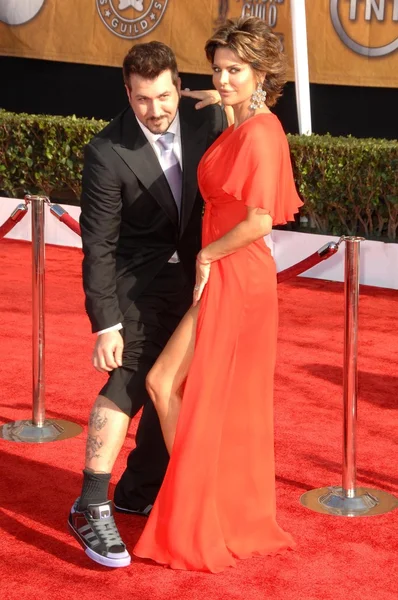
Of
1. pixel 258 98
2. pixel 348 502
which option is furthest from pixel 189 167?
pixel 348 502

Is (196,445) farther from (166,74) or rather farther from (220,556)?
(166,74)

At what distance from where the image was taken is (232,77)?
14.2 feet

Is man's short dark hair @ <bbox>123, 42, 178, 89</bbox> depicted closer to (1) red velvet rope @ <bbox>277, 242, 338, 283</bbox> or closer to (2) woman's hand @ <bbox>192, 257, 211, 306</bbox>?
(2) woman's hand @ <bbox>192, 257, 211, 306</bbox>

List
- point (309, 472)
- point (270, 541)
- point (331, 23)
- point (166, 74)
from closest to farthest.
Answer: point (166, 74), point (270, 541), point (309, 472), point (331, 23)

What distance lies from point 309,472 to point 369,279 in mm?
4809

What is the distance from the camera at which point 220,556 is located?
450 cm

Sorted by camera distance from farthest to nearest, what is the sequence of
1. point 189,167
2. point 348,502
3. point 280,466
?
point 280,466 → point 348,502 → point 189,167

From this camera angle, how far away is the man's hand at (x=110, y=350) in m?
4.52

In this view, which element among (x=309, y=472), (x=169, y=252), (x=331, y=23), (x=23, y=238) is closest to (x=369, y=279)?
(x=331, y=23)

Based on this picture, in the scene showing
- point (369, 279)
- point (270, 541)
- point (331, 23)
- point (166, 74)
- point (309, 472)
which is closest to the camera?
point (166, 74)

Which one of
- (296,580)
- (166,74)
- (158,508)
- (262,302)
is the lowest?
(296,580)

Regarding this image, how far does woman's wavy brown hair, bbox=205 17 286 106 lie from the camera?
169 inches

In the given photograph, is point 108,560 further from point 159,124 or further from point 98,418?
point 159,124

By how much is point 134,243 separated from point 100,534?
45.3 inches
